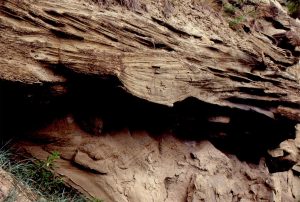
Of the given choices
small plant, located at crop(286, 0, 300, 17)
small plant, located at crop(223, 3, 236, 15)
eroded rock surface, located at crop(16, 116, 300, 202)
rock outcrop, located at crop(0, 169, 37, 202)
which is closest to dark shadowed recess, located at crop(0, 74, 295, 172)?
eroded rock surface, located at crop(16, 116, 300, 202)

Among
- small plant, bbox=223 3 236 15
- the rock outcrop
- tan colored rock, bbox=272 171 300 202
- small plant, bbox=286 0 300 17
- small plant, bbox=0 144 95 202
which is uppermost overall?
small plant, bbox=223 3 236 15

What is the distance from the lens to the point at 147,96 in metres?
5.04

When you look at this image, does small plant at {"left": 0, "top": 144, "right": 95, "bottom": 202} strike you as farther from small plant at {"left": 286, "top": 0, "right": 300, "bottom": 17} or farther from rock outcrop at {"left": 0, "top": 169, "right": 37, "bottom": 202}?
small plant at {"left": 286, "top": 0, "right": 300, "bottom": 17}

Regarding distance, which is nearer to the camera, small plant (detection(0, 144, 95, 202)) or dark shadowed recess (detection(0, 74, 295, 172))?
dark shadowed recess (detection(0, 74, 295, 172))

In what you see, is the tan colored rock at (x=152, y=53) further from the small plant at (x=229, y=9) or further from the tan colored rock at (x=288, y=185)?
the tan colored rock at (x=288, y=185)

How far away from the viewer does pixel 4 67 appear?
4.01 metres

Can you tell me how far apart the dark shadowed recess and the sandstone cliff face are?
0.02 metres

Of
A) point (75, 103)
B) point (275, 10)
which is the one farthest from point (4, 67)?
point (275, 10)

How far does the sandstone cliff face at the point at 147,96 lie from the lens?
14.5 ft

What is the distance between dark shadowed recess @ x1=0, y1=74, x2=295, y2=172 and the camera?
4.61m

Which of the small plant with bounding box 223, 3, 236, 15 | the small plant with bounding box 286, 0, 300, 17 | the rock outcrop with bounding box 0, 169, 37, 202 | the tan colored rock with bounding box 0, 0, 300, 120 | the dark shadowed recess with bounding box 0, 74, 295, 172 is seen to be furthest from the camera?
the small plant with bounding box 286, 0, 300, 17

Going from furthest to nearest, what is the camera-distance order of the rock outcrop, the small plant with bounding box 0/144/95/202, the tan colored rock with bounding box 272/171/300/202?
1. the tan colored rock with bounding box 272/171/300/202
2. the small plant with bounding box 0/144/95/202
3. the rock outcrop

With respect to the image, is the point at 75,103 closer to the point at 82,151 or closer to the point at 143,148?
the point at 82,151

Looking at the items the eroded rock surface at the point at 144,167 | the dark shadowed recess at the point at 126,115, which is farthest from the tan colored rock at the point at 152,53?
the eroded rock surface at the point at 144,167
